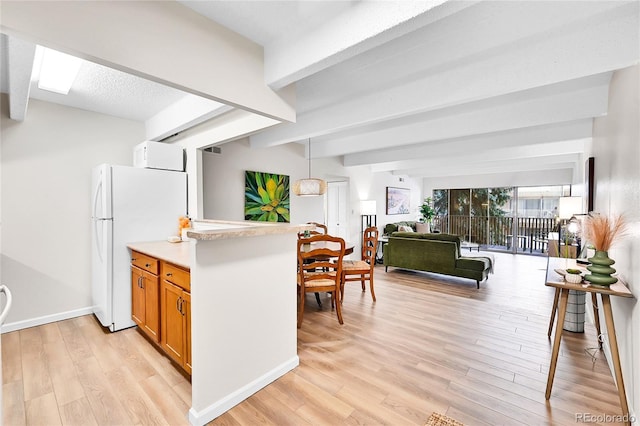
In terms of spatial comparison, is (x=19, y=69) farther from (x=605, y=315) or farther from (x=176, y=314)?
(x=605, y=315)

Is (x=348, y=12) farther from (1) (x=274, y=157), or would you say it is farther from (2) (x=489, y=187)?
(2) (x=489, y=187)

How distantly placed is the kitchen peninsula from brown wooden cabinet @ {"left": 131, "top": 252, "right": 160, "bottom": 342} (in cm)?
34

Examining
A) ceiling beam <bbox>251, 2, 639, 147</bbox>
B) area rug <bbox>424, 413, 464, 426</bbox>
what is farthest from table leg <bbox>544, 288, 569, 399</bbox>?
ceiling beam <bbox>251, 2, 639, 147</bbox>

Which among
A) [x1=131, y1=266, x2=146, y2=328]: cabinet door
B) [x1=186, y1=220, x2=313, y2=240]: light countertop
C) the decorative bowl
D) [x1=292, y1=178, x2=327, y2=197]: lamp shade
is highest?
[x1=292, y1=178, x2=327, y2=197]: lamp shade

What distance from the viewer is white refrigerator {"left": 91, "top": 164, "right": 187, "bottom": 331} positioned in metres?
2.93

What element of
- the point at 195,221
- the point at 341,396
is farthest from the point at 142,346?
the point at 341,396

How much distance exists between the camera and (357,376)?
86.4 inches

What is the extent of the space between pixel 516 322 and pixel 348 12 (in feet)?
11.4

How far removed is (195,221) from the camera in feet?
11.4

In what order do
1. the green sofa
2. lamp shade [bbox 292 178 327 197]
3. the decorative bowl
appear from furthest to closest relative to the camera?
the green sofa < lamp shade [bbox 292 178 327 197] < the decorative bowl

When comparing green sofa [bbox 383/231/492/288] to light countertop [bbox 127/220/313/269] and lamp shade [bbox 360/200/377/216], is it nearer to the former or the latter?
lamp shade [bbox 360/200/377/216]

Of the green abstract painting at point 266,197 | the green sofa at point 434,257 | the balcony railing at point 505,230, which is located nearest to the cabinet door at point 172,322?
the green abstract painting at point 266,197

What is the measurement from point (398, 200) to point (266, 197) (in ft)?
15.4

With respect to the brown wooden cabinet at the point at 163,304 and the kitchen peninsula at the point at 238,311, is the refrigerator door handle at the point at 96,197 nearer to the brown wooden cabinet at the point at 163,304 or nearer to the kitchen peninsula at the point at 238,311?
the brown wooden cabinet at the point at 163,304
